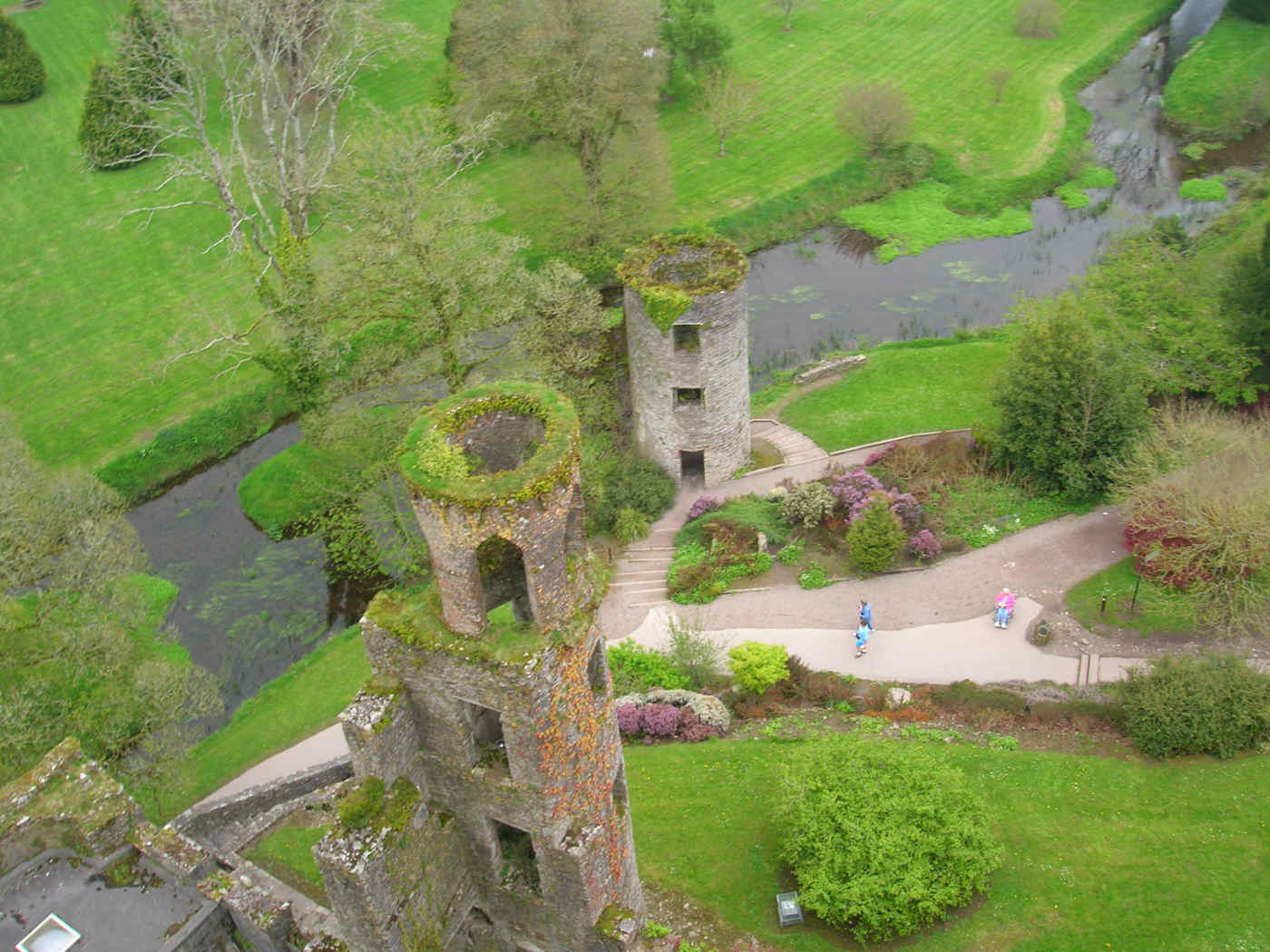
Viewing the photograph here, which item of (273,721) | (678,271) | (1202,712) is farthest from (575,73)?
(1202,712)

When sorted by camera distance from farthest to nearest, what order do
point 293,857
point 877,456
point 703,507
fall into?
point 877,456 < point 703,507 < point 293,857

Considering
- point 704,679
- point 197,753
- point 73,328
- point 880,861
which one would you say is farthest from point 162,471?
point 880,861

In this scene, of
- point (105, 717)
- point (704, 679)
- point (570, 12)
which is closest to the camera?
point (105, 717)

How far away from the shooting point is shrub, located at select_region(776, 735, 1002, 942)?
60.9ft

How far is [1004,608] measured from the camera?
1026 inches

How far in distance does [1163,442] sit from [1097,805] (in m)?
11.2

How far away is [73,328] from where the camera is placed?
135 feet

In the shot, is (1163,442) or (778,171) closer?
(1163,442)

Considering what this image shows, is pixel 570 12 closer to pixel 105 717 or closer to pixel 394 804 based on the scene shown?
pixel 105 717

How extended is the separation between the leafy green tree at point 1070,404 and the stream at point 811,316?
1126 cm

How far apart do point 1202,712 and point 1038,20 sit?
5023 centimetres

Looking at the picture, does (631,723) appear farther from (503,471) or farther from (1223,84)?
(1223,84)

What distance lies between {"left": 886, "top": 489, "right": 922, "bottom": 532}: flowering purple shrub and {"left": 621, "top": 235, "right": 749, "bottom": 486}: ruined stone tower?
5678 millimetres

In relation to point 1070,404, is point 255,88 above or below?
above
